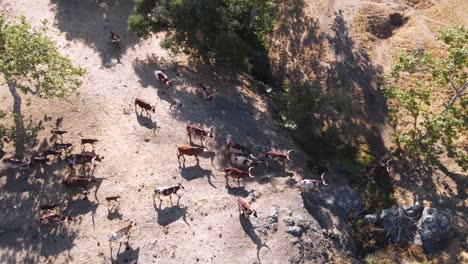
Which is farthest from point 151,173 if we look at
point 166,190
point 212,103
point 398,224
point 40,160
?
point 398,224

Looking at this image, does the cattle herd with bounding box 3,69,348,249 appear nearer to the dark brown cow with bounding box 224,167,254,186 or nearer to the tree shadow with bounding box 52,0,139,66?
the dark brown cow with bounding box 224,167,254,186

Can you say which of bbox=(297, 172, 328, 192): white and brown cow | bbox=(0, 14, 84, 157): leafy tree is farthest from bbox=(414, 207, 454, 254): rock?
bbox=(0, 14, 84, 157): leafy tree

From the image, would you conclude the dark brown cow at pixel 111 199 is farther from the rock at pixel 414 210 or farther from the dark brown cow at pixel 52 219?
the rock at pixel 414 210

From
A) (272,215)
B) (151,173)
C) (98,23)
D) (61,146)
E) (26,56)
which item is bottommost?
(272,215)

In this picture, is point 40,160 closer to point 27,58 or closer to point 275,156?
point 27,58

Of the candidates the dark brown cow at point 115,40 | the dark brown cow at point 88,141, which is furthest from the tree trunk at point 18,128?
the dark brown cow at point 115,40

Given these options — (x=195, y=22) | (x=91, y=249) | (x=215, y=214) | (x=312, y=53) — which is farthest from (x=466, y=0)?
(x=91, y=249)
